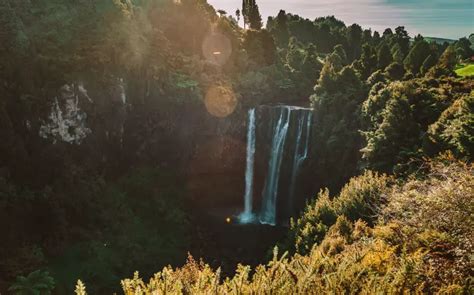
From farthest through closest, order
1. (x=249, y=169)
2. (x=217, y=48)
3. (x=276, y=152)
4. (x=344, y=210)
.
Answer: (x=217, y=48) < (x=249, y=169) < (x=276, y=152) < (x=344, y=210)

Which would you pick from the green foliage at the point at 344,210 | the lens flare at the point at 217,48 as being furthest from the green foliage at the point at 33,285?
the lens flare at the point at 217,48

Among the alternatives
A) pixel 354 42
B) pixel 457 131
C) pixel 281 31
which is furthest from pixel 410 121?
pixel 354 42

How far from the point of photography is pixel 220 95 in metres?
38.5

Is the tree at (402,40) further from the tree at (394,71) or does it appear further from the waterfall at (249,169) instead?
the waterfall at (249,169)

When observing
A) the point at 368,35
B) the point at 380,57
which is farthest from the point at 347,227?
the point at 368,35

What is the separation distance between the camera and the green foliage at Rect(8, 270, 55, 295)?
19078 mm

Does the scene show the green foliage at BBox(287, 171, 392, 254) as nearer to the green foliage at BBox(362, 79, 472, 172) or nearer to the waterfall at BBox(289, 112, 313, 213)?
the green foliage at BBox(362, 79, 472, 172)

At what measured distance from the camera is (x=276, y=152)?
37562 millimetres

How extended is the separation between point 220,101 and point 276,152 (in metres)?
7.85

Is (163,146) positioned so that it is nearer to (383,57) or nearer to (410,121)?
(410,121)

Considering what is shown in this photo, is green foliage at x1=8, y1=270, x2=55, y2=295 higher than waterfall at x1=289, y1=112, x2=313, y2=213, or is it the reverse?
waterfall at x1=289, y1=112, x2=313, y2=213

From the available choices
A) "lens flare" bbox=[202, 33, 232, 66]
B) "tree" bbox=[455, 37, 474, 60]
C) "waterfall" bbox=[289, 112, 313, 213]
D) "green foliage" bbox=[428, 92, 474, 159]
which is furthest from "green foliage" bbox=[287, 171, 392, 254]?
"tree" bbox=[455, 37, 474, 60]

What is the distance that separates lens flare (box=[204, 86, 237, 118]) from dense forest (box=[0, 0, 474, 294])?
14 centimetres

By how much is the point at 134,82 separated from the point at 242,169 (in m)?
14.9
